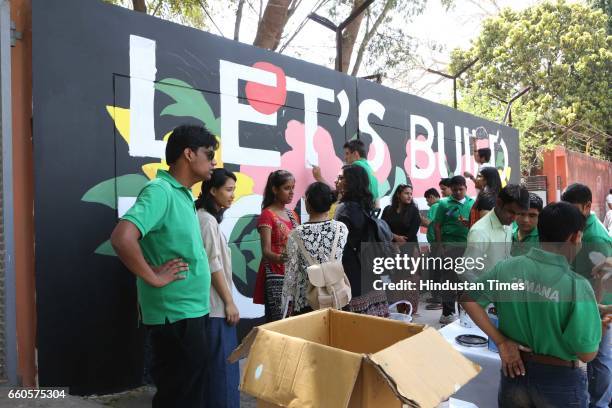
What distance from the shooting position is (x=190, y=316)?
8.09 ft

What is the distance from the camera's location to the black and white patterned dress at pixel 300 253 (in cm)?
320

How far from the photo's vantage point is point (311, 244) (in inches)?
126

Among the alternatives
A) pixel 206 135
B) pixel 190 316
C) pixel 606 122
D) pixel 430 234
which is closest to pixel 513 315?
pixel 190 316

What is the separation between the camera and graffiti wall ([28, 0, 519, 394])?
338 cm

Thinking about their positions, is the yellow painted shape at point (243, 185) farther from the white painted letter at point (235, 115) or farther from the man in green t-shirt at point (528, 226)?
the man in green t-shirt at point (528, 226)

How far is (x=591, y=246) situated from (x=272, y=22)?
801cm

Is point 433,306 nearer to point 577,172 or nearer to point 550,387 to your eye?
point 550,387

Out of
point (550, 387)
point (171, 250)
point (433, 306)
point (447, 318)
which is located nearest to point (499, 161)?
point (433, 306)

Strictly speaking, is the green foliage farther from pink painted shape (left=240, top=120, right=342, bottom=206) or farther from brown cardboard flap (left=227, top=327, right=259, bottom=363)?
brown cardboard flap (left=227, top=327, right=259, bottom=363)

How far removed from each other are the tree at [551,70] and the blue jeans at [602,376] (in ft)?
65.7

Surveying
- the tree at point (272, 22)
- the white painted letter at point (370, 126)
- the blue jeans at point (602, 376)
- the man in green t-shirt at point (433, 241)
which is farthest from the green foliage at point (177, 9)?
the blue jeans at point (602, 376)

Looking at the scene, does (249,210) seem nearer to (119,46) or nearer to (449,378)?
(119,46)

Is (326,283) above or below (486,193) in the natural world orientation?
below

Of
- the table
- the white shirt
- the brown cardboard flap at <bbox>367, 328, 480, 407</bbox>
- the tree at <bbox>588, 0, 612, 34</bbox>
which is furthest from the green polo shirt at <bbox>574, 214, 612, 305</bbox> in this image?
the tree at <bbox>588, 0, 612, 34</bbox>
